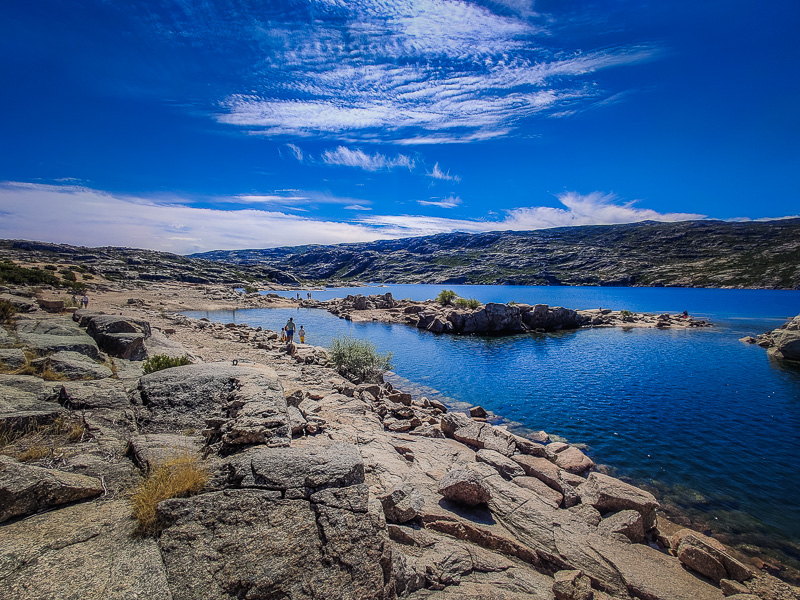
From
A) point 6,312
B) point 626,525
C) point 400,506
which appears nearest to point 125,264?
point 6,312

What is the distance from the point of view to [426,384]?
86.0ft

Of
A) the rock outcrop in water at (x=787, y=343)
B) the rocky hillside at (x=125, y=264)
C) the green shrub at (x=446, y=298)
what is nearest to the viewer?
the rock outcrop in water at (x=787, y=343)

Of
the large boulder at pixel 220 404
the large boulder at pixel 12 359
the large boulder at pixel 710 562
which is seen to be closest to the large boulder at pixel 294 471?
the large boulder at pixel 220 404

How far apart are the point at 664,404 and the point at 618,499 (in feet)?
49.9

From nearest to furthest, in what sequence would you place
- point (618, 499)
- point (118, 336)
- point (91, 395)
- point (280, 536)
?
point (280, 536), point (91, 395), point (618, 499), point (118, 336)

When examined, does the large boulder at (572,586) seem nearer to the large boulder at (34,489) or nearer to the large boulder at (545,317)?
the large boulder at (34,489)

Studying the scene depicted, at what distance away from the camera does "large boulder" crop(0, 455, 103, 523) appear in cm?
473

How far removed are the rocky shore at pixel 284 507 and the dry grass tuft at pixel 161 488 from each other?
14cm

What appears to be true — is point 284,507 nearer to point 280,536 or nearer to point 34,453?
point 280,536

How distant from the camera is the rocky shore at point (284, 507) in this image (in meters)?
4.42

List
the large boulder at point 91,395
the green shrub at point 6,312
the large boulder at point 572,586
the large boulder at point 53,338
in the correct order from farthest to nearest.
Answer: the green shrub at point 6,312, the large boulder at point 53,338, the large boulder at point 91,395, the large boulder at point 572,586

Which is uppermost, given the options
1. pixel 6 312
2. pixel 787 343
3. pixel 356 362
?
pixel 787 343

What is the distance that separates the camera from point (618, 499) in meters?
10.1

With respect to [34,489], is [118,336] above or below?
below
